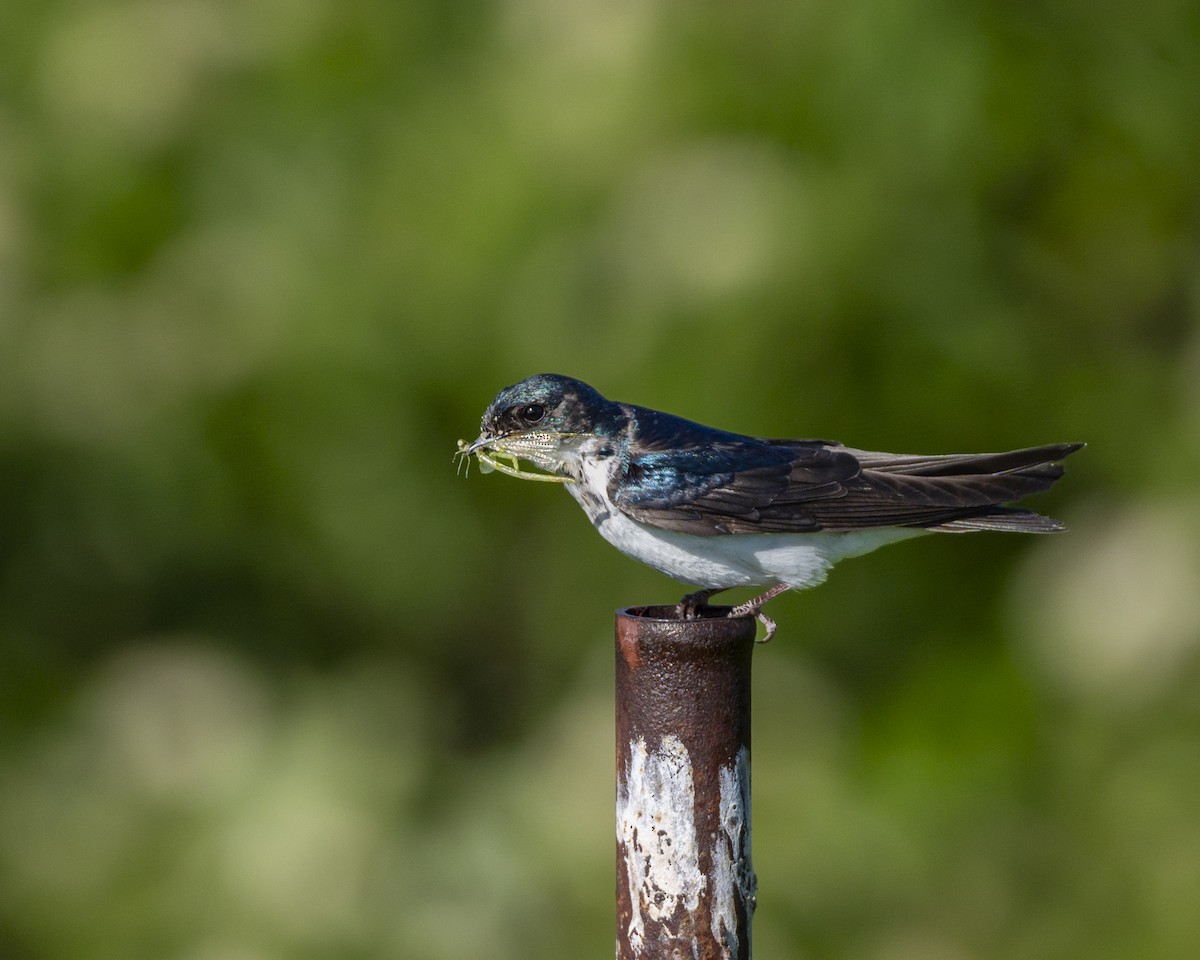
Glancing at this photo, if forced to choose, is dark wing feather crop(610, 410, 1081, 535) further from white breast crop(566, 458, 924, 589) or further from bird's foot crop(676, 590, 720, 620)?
bird's foot crop(676, 590, 720, 620)

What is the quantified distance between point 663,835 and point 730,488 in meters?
0.96

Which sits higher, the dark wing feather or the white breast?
the dark wing feather

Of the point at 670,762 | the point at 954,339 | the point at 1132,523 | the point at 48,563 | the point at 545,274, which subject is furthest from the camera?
the point at 48,563

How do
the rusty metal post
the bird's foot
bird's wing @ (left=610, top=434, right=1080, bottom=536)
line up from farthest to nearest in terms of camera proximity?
1. bird's wing @ (left=610, top=434, right=1080, bottom=536)
2. the bird's foot
3. the rusty metal post

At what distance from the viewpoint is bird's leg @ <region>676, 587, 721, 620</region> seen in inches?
107

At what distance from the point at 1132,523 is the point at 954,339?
40.3 inches

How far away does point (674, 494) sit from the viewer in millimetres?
2984

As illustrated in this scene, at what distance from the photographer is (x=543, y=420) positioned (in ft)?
10.0

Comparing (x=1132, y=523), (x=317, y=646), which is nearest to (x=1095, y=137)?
(x=1132, y=523)

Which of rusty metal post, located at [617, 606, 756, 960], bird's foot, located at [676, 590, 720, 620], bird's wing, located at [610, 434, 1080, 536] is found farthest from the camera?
bird's wing, located at [610, 434, 1080, 536]

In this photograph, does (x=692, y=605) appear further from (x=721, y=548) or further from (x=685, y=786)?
(x=685, y=786)

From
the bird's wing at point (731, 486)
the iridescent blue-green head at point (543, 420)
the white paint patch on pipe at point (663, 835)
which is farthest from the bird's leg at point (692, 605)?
the iridescent blue-green head at point (543, 420)

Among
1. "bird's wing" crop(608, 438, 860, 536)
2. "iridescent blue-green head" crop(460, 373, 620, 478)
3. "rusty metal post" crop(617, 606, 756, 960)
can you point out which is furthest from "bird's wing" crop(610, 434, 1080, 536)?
"rusty metal post" crop(617, 606, 756, 960)

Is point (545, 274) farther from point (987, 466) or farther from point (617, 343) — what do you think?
point (987, 466)
